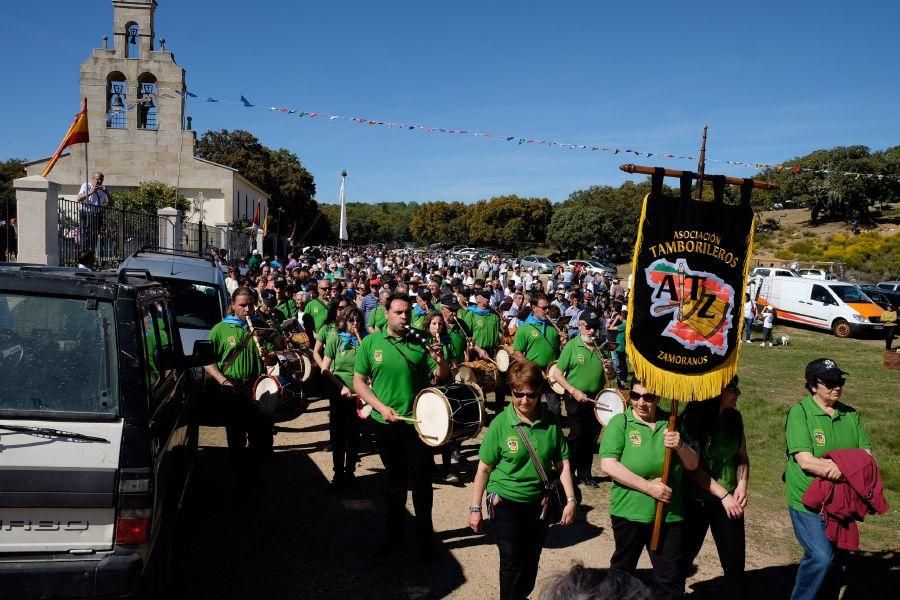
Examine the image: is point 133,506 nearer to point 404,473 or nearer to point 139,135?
point 404,473

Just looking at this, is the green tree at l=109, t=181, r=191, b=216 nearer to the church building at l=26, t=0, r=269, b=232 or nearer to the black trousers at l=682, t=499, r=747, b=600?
the church building at l=26, t=0, r=269, b=232

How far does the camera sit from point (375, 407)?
5.52 meters

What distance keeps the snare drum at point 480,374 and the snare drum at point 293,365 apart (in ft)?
6.18

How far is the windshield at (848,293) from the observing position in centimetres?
2427

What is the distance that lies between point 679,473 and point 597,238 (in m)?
61.1

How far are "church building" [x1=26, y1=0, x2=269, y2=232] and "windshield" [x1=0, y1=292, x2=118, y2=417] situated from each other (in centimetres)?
3358

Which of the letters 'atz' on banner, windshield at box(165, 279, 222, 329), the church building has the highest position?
the church building

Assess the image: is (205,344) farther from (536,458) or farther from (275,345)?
(275,345)

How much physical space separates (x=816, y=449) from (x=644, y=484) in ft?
4.00

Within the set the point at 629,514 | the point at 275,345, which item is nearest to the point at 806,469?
the point at 629,514

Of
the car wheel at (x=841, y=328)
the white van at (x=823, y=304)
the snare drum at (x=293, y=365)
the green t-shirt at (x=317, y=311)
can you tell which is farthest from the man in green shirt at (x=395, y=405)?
the car wheel at (x=841, y=328)

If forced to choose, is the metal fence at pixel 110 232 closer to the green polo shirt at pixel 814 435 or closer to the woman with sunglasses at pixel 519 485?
the woman with sunglasses at pixel 519 485

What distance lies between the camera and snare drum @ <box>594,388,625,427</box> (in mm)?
6977

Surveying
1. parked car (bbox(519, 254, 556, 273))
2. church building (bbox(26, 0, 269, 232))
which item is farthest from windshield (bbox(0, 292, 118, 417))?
parked car (bbox(519, 254, 556, 273))
